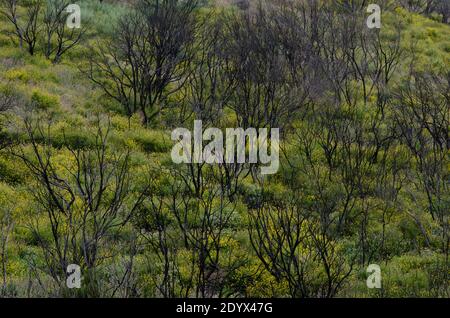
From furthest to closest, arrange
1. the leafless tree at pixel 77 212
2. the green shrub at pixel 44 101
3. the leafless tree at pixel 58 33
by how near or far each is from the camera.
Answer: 1. the leafless tree at pixel 58 33
2. the green shrub at pixel 44 101
3. the leafless tree at pixel 77 212

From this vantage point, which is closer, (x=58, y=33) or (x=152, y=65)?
(x=152, y=65)

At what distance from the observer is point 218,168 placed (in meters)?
11.1

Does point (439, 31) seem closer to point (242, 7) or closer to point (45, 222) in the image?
point (242, 7)

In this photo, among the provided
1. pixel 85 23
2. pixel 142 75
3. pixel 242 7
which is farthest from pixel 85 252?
pixel 242 7

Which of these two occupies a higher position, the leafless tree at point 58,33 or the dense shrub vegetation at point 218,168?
the leafless tree at point 58,33

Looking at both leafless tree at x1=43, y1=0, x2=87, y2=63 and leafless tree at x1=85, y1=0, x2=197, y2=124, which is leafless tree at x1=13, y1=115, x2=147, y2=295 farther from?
leafless tree at x1=43, y1=0, x2=87, y2=63

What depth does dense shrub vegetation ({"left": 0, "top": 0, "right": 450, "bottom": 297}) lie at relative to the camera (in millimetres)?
6965

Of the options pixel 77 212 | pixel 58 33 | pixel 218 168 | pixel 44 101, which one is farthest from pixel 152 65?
pixel 77 212

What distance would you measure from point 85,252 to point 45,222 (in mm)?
2629

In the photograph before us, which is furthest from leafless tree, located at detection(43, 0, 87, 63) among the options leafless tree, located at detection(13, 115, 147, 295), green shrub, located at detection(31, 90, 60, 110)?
A: leafless tree, located at detection(13, 115, 147, 295)

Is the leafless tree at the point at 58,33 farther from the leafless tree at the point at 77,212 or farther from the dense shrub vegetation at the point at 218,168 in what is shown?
the leafless tree at the point at 77,212

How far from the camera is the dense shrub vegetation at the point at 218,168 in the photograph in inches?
274

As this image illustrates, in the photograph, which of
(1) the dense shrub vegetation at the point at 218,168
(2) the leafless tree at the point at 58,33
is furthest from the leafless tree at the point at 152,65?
(2) the leafless tree at the point at 58,33

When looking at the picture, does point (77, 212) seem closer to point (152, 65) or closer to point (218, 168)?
point (218, 168)
